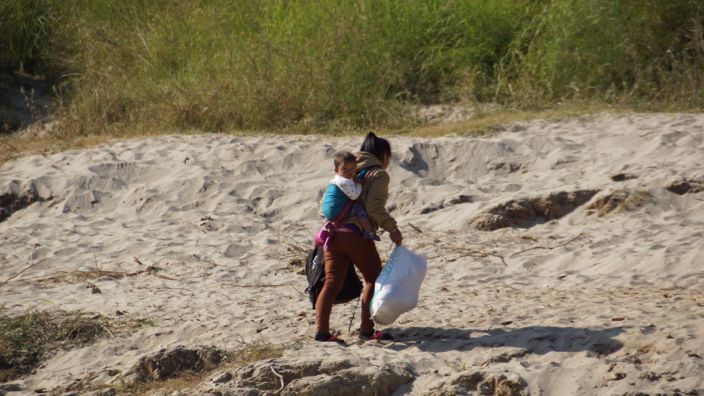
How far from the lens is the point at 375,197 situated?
4.85 metres

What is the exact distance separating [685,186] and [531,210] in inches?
41.3

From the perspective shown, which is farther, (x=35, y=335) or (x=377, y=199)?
(x=35, y=335)

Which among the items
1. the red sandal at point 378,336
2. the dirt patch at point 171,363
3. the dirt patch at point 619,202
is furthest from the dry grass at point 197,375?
the dirt patch at point 619,202

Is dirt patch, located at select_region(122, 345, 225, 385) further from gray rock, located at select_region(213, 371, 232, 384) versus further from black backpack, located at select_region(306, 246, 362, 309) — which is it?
black backpack, located at select_region(306, 246, 362, 309)

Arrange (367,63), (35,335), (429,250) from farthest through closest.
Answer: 1. (367,63)
2. (429,250)
3. (35,335)

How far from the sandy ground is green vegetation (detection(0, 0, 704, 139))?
910 mm

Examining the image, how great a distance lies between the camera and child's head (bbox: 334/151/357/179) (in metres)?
4.86

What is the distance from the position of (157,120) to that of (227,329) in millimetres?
5268

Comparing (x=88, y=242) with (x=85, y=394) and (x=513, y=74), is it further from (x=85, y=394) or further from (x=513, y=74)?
(x=513, y=74)

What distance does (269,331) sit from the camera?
5543 millimetres

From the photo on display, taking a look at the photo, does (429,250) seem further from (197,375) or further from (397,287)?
(197,375)

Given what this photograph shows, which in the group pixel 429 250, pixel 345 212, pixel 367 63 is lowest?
pixel 429 250

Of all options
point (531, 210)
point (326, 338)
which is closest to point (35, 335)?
point (326, 338)

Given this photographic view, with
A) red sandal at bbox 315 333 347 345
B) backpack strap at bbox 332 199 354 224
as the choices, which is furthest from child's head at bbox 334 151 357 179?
red sandal at bbox 315 333 347 345
